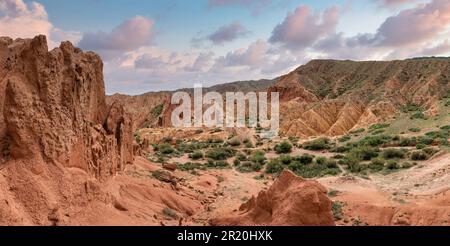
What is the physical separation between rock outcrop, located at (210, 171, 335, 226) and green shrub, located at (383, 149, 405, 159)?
16.1m

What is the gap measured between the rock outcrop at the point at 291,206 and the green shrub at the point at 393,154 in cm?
1611

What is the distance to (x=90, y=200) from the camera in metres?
9.85

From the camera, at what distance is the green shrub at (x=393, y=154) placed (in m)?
24.7

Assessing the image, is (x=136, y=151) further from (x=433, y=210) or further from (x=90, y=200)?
(x=433, y=210)

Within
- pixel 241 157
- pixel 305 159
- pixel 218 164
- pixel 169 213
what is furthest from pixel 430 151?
pixel 169 213

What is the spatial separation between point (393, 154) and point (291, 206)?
56.7ft

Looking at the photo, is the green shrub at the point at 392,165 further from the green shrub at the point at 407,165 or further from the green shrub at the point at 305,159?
the green shrub at the point at 305,159

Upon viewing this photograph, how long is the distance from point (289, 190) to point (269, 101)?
68222 mm

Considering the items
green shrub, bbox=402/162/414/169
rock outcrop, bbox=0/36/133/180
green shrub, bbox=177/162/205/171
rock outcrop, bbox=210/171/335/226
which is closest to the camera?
rock outcrop, bbox=0/36/133/180

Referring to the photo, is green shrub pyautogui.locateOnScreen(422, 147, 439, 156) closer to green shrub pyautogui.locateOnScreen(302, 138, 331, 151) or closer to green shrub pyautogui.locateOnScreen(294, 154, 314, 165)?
green shrub pyautogui.locateOnScreen(294, 154, 314, 165)

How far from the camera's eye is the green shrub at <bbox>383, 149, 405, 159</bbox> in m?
24.7

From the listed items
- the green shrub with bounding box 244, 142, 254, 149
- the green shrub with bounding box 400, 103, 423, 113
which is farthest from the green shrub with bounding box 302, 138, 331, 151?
the green shrub with bounding box 400, 103, 423, 113
